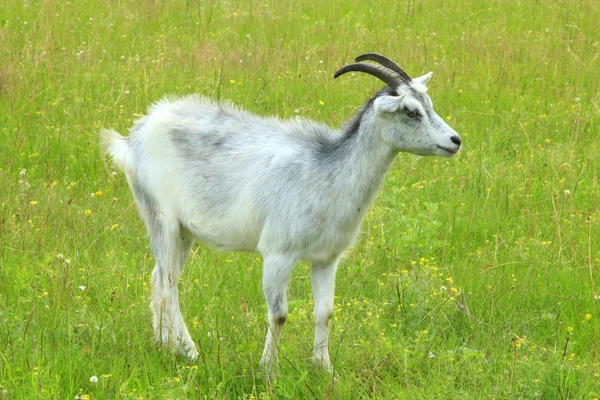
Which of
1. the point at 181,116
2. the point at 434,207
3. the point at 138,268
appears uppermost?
the point at 181,116

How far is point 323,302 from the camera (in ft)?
17.8

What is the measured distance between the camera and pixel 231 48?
1055cm

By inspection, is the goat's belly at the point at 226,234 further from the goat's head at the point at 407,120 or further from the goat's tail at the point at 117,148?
the goat's head at the point at 407,120

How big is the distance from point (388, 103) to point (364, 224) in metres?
2.32

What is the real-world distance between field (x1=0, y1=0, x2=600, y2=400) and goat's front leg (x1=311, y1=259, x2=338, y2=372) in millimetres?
110

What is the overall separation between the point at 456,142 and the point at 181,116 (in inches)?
72.1

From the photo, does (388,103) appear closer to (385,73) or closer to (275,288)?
(385,73)

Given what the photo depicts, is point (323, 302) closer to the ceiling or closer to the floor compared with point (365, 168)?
closer to the floor

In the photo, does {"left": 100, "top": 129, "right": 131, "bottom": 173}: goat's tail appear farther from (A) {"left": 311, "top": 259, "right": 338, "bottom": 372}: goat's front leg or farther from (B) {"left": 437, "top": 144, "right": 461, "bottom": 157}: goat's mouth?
(B) {"left": 437, "top": 144, "right": 461, "bottom": 157}: goat's mouth

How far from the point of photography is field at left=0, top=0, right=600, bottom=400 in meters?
5.04

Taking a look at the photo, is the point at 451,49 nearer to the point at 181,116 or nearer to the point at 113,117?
the point at 113,117

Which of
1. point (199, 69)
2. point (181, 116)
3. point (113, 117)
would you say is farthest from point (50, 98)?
point (181, 116)

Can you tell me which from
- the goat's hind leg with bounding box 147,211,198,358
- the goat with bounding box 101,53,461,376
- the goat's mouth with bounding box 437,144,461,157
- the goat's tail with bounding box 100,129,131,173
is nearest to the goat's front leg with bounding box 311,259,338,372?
the goat with bounding box 101,53,461,376

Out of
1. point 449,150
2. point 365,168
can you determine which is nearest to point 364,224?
point 365,168
